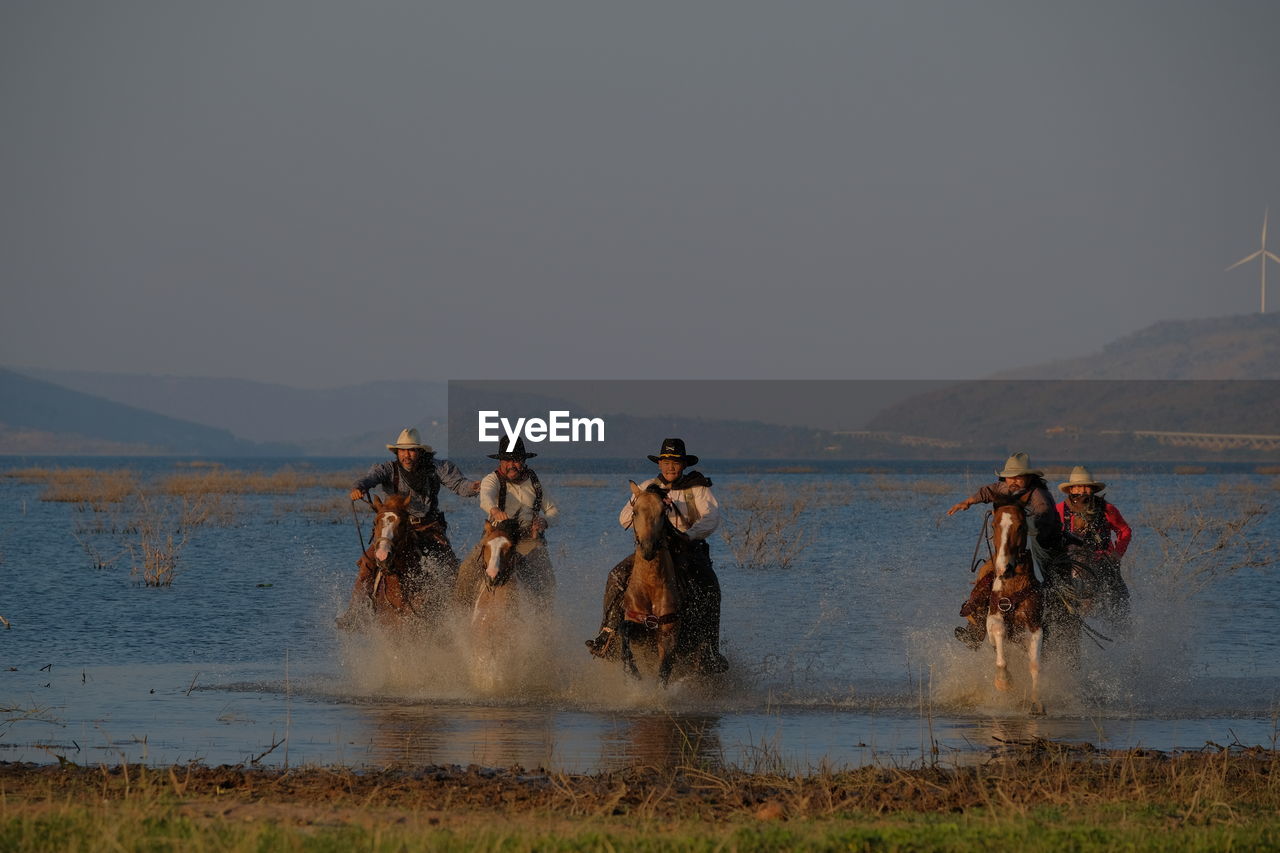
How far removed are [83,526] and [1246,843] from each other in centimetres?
3270

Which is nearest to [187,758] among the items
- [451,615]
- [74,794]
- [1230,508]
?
[74,794]

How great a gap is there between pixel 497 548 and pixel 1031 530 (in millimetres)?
4284

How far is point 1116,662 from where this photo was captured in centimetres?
1482

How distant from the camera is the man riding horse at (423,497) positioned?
543 inches

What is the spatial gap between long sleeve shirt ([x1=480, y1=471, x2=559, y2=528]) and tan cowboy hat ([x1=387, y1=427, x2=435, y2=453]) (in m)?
0.81

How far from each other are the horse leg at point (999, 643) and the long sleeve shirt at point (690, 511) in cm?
228

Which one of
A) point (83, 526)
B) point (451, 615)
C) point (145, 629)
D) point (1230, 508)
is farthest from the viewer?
point (1230, 508)

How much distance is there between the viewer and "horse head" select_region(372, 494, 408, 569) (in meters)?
13.3

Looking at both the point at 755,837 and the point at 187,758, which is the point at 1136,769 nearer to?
the point at 755,837

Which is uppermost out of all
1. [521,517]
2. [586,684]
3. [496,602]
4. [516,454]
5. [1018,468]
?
[516,454]


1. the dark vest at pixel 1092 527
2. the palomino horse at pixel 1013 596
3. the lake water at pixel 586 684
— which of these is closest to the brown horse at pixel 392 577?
the lake water at pixel 586 684

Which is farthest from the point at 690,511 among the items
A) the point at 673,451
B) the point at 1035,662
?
the point at 1035,662

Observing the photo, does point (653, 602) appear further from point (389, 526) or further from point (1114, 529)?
point (1114, 529)

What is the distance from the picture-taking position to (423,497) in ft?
46.8
